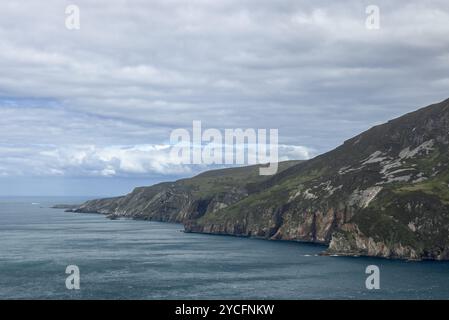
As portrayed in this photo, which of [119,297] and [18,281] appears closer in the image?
[119,297]

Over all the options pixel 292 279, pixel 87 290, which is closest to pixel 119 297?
pixel 87 290
